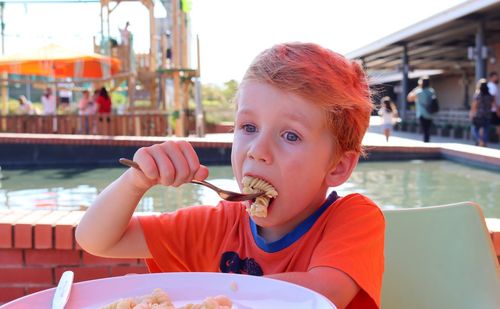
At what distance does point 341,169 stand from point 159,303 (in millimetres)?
608

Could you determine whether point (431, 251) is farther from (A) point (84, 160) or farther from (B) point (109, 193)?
(A) point (84, 160)

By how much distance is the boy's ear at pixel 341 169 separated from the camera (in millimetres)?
1342

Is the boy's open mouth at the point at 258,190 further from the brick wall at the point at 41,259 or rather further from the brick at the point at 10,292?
the brick at the point at 10,292

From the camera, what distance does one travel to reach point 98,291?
964mm

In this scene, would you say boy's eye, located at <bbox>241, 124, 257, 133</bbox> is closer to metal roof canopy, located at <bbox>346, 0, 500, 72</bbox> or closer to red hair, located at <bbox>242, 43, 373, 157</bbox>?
red hair, located at <bbox>242, 43, 373, 157</bbox>

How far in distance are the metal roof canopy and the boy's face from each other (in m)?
10.7

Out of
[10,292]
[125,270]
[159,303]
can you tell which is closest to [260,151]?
[159,303]

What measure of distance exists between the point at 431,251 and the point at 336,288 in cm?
56

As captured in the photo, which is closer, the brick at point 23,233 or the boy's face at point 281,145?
the boy's face at point 281,145

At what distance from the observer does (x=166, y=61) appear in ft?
48.3

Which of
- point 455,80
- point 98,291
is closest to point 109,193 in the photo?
point 98,291

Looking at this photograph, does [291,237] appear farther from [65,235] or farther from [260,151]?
[65,235]

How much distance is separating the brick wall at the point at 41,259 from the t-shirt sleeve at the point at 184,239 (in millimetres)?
872

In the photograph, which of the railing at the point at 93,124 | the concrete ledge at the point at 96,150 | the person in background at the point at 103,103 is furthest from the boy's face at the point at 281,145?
the person in background at the point at 103,103
